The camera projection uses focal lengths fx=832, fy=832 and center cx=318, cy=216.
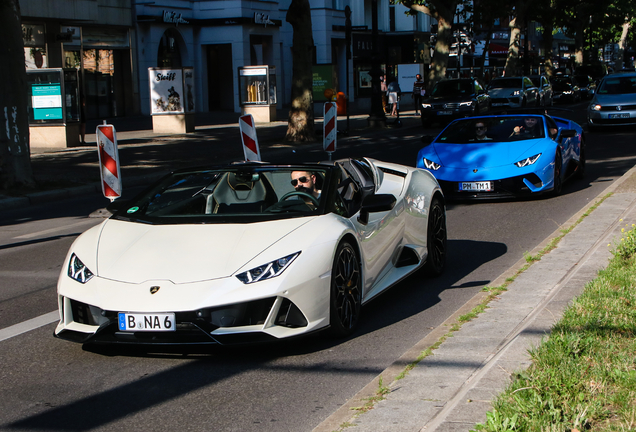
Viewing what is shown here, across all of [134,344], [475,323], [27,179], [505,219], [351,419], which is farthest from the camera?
[27,179]

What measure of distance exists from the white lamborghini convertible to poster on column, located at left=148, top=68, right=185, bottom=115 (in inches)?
837

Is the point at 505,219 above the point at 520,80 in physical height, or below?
below

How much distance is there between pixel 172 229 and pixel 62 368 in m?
1.11

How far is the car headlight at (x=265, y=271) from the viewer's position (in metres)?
4.84

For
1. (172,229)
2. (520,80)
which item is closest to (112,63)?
(520,80)

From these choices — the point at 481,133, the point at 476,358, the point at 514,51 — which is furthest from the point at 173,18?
the point at 476,358

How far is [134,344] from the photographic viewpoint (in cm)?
487

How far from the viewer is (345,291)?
17.9ft

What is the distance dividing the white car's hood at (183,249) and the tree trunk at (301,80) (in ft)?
63.3

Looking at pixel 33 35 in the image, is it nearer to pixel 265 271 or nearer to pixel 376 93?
pixel 376 93

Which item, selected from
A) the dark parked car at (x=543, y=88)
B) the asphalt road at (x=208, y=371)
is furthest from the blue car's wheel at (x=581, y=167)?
the dark parked car at (x=543, y=88)

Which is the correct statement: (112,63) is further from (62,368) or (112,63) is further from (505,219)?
(62,368)

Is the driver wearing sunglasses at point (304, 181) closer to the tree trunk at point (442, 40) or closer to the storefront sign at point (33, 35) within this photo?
the storefront sign at point (33, 35)

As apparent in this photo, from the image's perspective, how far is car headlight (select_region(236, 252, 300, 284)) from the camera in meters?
4.84
